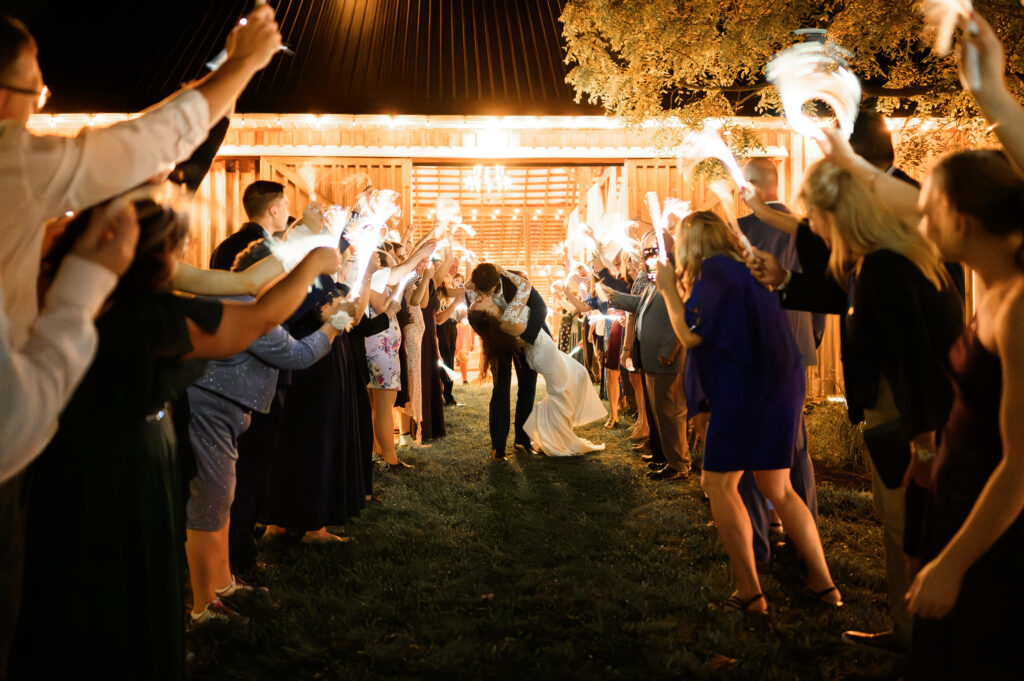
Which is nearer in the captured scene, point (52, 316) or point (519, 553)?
point (52, 316)

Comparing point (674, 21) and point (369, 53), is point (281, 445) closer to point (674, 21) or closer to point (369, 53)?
point (674, 21)

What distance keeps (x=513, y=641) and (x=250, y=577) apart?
71.9 inches

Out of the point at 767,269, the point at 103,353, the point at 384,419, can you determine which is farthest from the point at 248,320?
the point at 384,419

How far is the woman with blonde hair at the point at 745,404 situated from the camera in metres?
3.38

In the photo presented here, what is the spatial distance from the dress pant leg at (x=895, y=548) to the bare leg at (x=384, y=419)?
5178 millimetres

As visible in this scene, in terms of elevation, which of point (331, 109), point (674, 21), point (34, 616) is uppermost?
→ point (331, 109)

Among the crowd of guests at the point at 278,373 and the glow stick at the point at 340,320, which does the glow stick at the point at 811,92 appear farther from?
the glow stick at the point at 340,320

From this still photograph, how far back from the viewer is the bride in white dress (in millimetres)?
7965

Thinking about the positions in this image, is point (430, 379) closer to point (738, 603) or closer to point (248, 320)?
point (738, 603)

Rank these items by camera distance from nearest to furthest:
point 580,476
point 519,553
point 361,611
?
point 361,611
point 519,553
point 580,476

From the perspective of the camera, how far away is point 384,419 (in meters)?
7.20

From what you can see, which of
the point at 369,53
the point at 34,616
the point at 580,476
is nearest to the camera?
the point at 34,616

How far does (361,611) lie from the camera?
12.0 feet

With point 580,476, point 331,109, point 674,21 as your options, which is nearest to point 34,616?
point 580,476
